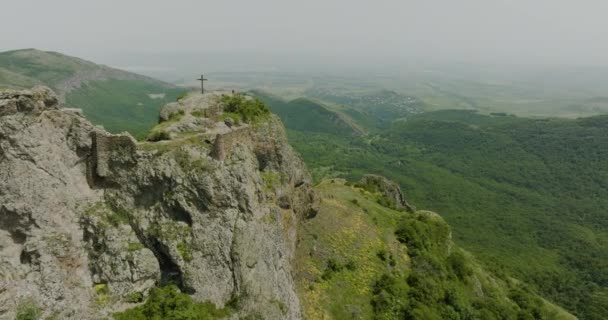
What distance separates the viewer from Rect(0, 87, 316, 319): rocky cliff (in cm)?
2236

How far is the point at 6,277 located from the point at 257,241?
46.6 feet

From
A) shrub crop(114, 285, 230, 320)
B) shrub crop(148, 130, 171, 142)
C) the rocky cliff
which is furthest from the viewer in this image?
shrub crop(148, 130, 171, 142)

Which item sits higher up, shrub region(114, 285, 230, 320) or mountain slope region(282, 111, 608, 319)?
shrub region(114, 285, 230, 320)

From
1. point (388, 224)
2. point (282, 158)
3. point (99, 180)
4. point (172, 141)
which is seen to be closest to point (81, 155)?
point (99, 180)

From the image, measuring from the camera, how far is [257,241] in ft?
92.7

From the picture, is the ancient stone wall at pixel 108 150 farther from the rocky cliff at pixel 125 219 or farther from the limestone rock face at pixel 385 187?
the limestone rock face at pixel 385 187

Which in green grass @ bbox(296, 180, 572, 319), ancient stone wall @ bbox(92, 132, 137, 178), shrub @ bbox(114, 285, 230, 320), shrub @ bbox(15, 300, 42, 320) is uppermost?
ancient stone wall @ bbox(92, 132, 137, 178)

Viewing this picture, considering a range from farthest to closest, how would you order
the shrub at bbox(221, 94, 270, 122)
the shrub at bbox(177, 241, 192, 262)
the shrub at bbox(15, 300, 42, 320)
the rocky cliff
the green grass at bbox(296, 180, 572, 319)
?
the green grass at bbox(296, 180, 572, 319) → the shrub at bbox(221, 94, 270, 122) → the shrub at bbox(177, 241, 192, 262) → the rocky cliff → the shrub at bbox(15, 300, 42, 320)

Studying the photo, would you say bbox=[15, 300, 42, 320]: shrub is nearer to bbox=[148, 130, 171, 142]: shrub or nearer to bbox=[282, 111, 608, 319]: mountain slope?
bbox=[148, 130, 171, 142]: shrub

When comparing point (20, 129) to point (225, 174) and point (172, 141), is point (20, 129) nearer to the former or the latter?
point (172, 141)

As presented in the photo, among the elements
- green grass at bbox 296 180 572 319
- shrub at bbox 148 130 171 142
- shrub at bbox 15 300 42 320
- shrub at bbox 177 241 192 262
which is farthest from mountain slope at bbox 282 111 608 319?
shrub at bbox 15 300 42 320

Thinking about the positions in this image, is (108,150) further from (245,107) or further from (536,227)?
(536,227)

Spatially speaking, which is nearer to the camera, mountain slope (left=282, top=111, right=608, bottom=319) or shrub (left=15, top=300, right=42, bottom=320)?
shrub (left=15, top=300, right=42, bottom=320)

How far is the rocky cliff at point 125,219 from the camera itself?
22.4 m
